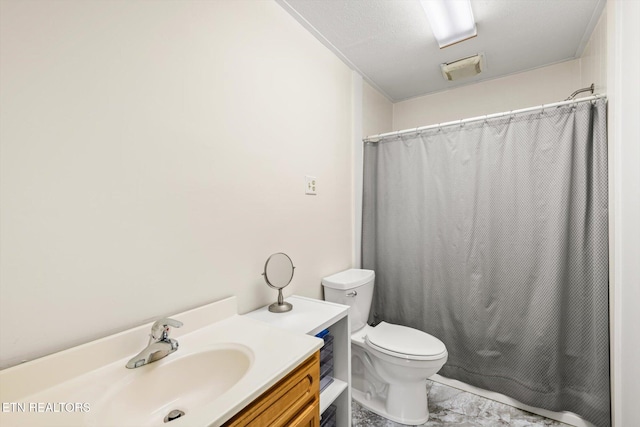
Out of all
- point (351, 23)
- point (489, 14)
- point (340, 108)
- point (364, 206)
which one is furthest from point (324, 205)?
point (489, 14)

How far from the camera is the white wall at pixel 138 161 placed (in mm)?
727

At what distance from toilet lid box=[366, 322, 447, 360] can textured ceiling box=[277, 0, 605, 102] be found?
1.92 metres

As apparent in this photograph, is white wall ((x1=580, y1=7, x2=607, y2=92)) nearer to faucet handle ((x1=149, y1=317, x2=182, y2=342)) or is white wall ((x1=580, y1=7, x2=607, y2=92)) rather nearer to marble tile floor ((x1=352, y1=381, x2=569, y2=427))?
marble tile floor ((x1=352, y1=381, x2=569, y2=427))

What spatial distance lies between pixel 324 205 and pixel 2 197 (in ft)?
4.68

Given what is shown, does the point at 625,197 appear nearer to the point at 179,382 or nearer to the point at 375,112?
the point at 375,112

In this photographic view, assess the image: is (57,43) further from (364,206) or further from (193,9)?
(364,206)

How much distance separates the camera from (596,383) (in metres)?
1.49

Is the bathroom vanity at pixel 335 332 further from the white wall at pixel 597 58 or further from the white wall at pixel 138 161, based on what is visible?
the white wall at pixel 597 58

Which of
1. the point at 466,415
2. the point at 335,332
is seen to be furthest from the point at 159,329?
the point at 466,415

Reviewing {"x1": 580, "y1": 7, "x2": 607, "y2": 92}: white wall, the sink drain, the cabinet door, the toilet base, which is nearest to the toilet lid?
the toilet base

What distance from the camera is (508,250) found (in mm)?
1756

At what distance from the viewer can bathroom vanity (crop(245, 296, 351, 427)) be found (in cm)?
123

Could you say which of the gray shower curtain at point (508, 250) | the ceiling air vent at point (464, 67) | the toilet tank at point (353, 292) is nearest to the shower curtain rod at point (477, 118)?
the gray shower curtain at point (508, 250)

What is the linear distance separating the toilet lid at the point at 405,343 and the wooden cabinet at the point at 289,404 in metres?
0.75
